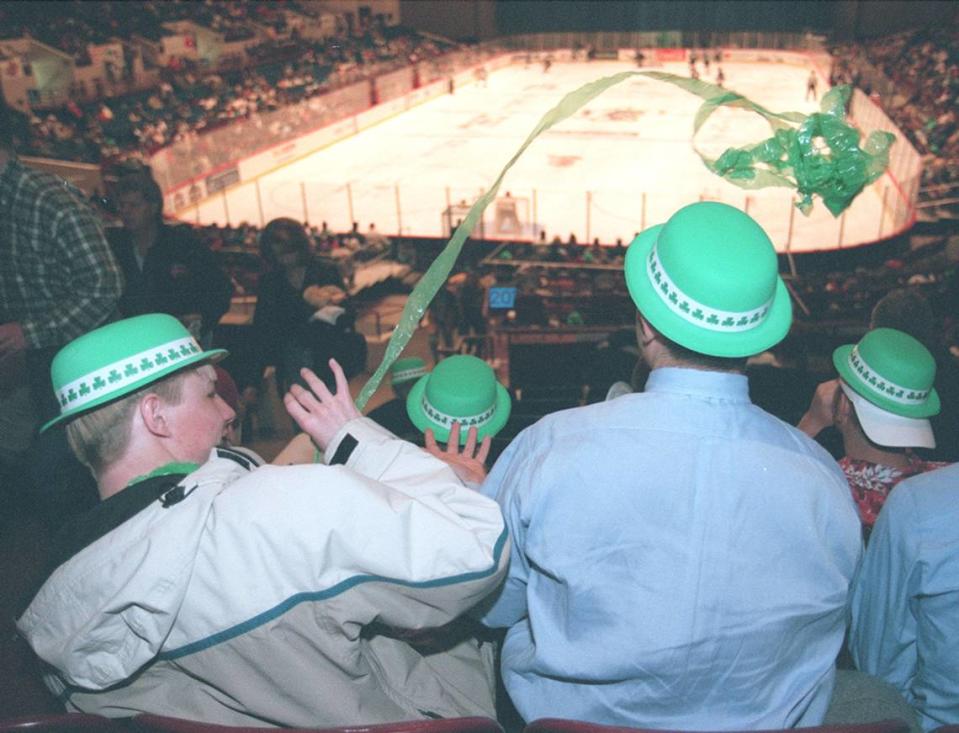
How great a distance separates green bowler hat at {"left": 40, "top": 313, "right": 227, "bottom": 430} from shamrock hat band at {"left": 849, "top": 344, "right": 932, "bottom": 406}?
1.72 m

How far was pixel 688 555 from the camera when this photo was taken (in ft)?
4.34

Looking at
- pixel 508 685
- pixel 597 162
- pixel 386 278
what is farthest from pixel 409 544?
pixel 597 162

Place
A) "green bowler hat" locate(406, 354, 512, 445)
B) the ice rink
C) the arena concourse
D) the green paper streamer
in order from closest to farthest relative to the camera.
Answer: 1. the green paper streamer
2. "green bowler hat" locate(406, 354, 512, 445)
3. the arena concourse
4. the ice rink

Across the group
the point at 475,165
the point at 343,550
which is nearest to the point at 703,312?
the point at 343,550

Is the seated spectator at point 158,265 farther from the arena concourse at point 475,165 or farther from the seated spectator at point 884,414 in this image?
the seated spectator at point 884,414

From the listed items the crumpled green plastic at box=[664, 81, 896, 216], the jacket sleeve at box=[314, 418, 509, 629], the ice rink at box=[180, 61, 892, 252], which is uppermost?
the crumpled green plastic at box=[664, 81, 896, 216]

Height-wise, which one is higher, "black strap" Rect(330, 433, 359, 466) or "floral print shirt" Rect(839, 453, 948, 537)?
"black strap" Rect(330, 433, 359, 466)

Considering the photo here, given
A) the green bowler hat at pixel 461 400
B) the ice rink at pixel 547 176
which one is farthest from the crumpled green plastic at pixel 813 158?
the ice rink at pixel 547 176

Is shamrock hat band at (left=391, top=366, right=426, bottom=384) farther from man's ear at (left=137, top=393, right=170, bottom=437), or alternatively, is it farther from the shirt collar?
the shirt collar

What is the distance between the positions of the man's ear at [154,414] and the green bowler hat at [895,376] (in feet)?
5.78

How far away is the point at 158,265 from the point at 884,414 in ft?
9.88

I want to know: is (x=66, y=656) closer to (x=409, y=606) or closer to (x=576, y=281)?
(x=409, y=606)

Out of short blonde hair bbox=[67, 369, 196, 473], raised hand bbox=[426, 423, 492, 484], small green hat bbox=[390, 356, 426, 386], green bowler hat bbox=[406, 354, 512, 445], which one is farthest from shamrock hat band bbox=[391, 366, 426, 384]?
short blonde hair bbox=[67, 369, 196, 473]

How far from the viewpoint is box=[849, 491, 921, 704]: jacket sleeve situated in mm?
1595
